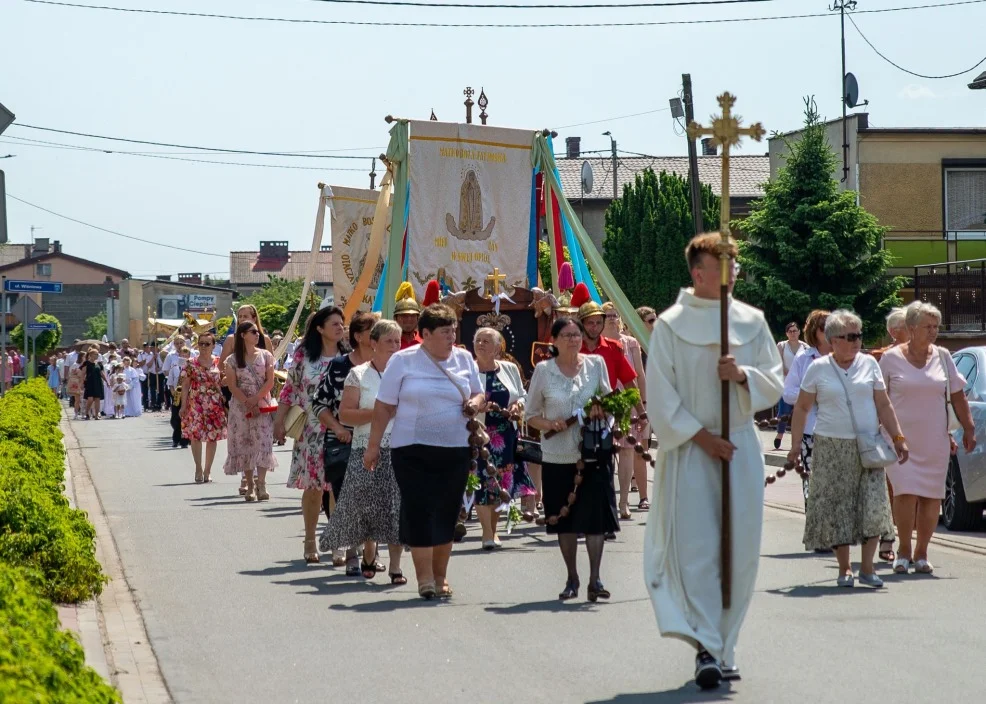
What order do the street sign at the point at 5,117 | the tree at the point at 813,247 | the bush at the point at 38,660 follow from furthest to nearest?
the tree at the point at 813,247 < the street sign at the point at 5,117 < the bush at the point at 38,660

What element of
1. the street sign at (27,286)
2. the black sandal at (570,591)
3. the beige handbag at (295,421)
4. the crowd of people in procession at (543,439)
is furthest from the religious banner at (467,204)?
the street sign at (27,286)

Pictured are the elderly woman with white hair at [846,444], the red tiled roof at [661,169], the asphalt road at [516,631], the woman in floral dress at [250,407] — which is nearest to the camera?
the asphalt road at [516,631]

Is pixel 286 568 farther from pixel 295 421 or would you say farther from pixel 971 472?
pixel 971 472

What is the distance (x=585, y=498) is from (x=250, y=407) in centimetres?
719

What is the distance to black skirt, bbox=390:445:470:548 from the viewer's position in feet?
30.5

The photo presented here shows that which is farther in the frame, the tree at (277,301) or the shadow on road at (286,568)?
the tree at (277,301)

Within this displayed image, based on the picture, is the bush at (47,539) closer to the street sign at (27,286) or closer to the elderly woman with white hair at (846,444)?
the elderly woman with white hair at (846,444)

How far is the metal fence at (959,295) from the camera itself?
2844cm

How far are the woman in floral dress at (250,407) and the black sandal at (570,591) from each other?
7.12 metres

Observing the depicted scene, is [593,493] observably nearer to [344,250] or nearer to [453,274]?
[453,274]

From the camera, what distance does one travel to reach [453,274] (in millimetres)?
17234

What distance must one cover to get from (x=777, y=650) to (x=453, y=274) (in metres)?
10.1

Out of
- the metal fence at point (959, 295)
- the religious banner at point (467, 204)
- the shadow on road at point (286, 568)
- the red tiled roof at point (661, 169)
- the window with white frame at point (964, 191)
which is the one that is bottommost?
the shadow on road at point (286, 568)

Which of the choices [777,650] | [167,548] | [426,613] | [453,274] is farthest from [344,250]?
[777,650]
